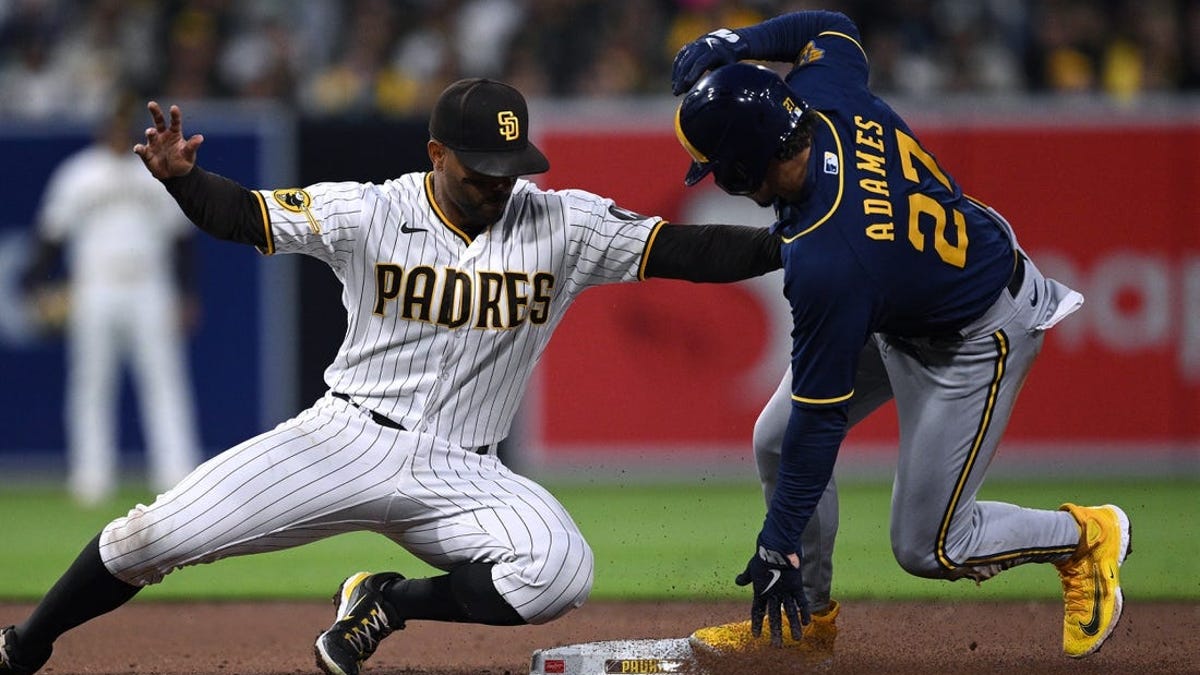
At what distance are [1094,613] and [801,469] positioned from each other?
1.39m

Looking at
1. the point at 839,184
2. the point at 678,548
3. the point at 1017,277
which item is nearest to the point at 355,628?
the point at 839,184

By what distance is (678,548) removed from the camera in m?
8.16

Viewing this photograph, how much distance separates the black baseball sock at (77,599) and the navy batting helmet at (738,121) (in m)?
2.14

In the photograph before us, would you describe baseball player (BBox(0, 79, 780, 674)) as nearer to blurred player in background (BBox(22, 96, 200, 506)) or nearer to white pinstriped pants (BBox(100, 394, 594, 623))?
white pinstriped pants (BBox(100, 394, 594, 623))

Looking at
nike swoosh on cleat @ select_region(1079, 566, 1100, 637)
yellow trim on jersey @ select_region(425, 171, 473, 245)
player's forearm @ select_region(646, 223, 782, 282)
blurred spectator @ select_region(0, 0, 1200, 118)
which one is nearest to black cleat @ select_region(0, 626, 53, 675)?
yellow trim on jersey @ select_region(425, 171, 473, 245)

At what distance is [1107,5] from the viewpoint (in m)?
11.7

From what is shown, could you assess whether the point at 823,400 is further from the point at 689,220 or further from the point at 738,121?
the point at 689,220

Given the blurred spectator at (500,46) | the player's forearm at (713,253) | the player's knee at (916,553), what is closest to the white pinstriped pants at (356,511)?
the player's forearm at (713,253)

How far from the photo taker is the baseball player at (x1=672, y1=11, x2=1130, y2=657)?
14.2ft

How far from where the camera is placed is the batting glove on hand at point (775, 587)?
4.43 meters

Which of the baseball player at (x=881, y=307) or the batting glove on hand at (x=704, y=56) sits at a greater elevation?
the batting glove on hand at (x=704, y=56)

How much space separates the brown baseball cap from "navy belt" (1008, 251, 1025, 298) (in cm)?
154

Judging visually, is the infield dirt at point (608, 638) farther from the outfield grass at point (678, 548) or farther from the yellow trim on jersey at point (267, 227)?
the yellow trim on jersey at point (267, 227)

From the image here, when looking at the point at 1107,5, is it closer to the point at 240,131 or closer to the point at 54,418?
the point at 240,131
